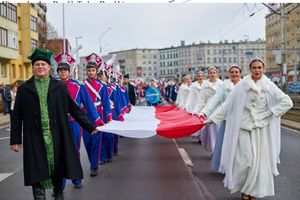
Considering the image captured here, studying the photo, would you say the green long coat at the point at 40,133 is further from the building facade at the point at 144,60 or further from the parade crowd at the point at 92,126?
the building facade at the point at 144,60

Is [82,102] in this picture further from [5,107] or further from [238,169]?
[5,107]

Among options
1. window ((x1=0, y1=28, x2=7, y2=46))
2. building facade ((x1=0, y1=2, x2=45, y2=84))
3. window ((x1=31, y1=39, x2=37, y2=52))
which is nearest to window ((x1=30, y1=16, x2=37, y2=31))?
building facade ((x1=0, y1=2, x2=45, y2=84))

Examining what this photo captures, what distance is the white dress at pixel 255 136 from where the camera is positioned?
614 centimetres

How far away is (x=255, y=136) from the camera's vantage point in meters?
6.25

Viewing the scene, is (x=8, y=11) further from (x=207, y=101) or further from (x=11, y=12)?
(x=207, y=101)

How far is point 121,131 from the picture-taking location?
310 inches

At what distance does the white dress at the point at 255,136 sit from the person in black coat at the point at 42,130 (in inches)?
86.7

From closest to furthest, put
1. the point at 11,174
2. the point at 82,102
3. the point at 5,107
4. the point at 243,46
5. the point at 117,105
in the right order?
the point at 82,102
the point at 11,174
the point at 117,105
the point at 5,107
the point at 243,46

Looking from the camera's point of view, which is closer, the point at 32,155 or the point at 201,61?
the point at 32,155

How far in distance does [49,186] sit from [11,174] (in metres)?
4.16

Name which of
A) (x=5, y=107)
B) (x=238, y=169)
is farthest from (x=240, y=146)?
(x=5, y=107)

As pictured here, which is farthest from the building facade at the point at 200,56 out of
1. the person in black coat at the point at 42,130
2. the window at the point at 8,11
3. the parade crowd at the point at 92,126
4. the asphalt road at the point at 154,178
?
the person in black coat at the point at 42,130

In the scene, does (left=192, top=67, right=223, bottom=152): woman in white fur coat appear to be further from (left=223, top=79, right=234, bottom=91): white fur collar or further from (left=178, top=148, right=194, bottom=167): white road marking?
(left=223, top=79, right=234, bottom=91): white fur collar

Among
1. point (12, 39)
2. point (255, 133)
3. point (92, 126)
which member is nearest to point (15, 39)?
point (12, 39)
